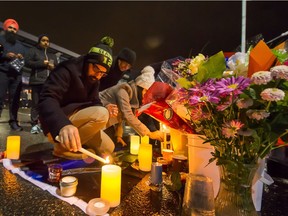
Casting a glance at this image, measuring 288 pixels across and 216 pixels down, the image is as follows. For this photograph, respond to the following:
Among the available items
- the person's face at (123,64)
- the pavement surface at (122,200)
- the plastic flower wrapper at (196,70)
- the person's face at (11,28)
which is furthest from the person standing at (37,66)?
the plastic flower wrapper at (196,70)

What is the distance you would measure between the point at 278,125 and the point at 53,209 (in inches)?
35.1

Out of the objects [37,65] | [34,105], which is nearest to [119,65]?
[37,65]

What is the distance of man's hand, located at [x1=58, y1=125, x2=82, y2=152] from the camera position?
1.01 m

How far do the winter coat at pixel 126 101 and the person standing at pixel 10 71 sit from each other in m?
1.29

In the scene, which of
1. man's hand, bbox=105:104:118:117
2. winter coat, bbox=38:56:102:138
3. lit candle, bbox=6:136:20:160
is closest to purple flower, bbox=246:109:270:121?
winter coat, bbox=38:56:102:138

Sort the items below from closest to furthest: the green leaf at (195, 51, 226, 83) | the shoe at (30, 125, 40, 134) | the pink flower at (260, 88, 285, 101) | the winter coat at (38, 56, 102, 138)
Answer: the pink flower at (260, 88, 285, 101), the green leaf at (195, 51, 226, 83), the winter coat at (38, 56, 102, 138), the shoe at (30, 125, 40, 134)

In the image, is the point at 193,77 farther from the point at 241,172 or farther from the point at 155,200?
the point at 155,200

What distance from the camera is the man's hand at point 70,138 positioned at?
1.01m

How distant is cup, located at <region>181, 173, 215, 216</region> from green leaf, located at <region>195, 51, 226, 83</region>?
0.31 meters

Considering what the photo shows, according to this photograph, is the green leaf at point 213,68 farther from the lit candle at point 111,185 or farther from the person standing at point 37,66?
the person standing at point 37,66

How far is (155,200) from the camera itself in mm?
906

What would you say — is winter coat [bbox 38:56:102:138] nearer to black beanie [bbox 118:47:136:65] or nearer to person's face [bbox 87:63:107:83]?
person's face [bbox 87:63:107:83]

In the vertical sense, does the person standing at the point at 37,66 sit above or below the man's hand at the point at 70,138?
above

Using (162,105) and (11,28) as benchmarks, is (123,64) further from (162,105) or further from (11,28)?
(11,28)
